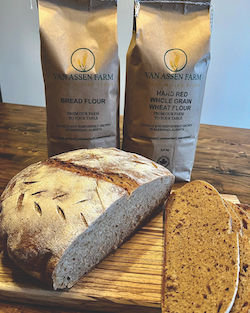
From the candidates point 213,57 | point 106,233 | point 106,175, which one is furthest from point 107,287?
point 213,57

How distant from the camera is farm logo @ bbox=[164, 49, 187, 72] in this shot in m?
1.41

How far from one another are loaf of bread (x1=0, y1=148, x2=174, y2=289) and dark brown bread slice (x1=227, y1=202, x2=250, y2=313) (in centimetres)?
41

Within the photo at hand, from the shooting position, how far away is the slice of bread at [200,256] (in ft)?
3.03

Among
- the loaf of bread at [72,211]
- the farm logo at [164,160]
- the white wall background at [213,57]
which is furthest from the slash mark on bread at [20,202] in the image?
the white wall background at [213,57]

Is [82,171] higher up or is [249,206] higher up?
[82,171]

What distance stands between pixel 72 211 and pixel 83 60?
2.69 ft

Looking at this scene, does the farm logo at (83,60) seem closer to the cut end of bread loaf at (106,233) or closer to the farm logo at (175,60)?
the farm logo at (175,60)

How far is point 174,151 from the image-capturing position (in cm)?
159

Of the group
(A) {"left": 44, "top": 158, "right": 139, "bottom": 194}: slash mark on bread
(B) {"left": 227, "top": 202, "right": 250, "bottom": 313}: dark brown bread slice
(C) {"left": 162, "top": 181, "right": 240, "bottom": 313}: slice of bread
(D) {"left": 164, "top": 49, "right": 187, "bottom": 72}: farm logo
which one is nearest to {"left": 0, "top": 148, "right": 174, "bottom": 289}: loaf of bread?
(A) {"left": 44, "top": 158, "right": 139, "bottom": 194}: slash mark on bread

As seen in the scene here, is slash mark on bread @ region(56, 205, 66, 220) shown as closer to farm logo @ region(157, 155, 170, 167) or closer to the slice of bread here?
the slice of bread

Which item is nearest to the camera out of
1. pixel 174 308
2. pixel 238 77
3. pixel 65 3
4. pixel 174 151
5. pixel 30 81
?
pixel 174 308

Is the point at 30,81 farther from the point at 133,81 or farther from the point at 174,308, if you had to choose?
the point at 174,308

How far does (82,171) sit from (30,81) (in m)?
3.67

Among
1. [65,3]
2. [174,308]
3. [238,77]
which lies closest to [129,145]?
[65,3]
